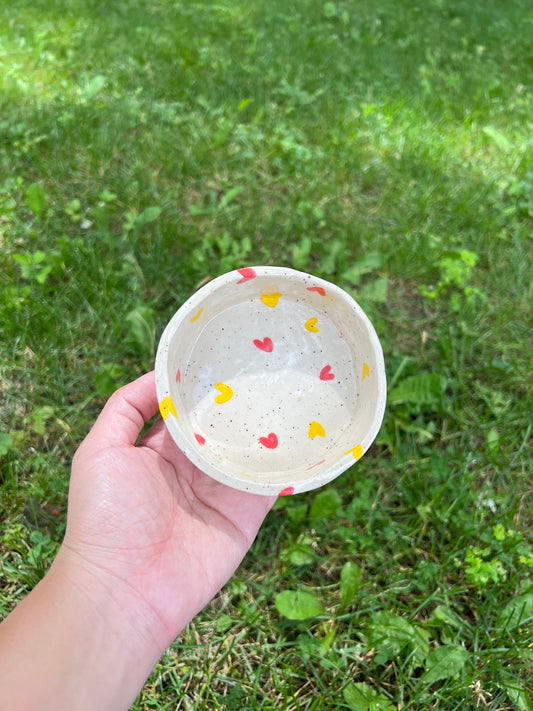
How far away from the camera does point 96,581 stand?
1468mm

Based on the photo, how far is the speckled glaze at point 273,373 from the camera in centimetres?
179

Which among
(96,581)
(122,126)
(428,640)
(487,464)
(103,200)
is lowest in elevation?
(428,640)

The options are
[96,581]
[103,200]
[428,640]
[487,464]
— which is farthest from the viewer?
[103,200]

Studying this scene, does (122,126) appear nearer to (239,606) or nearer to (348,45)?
(348,45)

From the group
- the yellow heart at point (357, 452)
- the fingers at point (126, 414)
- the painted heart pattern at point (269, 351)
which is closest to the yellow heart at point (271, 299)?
the painted heart pattern at point (269, 351)

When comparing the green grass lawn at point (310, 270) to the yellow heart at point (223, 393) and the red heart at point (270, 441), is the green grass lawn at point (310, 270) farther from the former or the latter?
the yellow heart at point (223, 393)

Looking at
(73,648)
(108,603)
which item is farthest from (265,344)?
(73,648)

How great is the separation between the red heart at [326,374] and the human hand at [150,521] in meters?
0.56

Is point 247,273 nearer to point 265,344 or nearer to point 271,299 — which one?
point 271,299

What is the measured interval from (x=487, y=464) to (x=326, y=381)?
0.86m

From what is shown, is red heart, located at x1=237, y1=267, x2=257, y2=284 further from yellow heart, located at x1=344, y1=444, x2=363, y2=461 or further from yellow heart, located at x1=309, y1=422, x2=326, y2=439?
yellow heart, located at x1=344, y1=444, x2=363, y2=461

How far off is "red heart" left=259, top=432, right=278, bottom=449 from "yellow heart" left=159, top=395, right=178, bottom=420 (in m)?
0.47

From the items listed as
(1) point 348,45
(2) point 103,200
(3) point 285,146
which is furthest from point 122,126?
(1) point 348,45

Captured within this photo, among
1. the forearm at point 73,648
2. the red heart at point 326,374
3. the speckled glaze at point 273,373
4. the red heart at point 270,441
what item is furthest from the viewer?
the red heart at point 326,374
